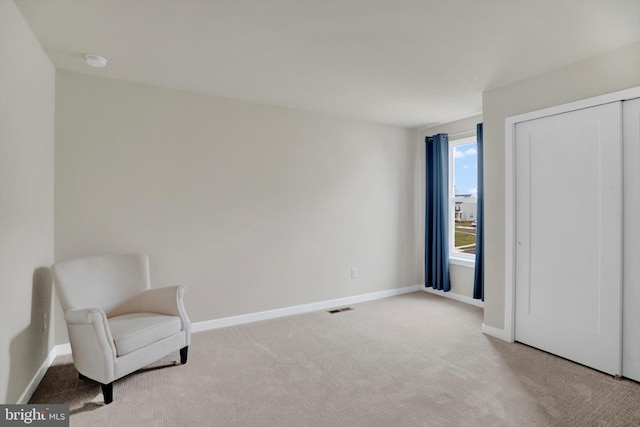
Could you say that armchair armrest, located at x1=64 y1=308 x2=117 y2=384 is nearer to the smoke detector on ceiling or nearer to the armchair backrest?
the armchair backrest

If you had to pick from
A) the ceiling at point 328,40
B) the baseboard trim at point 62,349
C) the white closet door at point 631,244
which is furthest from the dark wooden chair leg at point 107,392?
the white closet door at point 631,244

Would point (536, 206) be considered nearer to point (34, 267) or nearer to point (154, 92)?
point (154, 92)

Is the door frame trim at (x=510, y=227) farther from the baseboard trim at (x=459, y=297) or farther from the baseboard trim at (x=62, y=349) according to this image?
the baseboard trim at (x=62, y=349)

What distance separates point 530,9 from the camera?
6.77ft

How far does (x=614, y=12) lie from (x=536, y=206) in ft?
5.17

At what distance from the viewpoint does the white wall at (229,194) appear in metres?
3.10

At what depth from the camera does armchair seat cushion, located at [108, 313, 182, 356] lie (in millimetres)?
2340

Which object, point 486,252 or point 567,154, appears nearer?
point 567,154

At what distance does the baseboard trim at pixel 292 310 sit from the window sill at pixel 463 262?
2.45ft

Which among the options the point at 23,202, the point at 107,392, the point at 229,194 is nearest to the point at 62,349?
the point at 107,392

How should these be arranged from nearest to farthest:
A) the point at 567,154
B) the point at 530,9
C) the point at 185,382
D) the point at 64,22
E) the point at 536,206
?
the point at 530,9 < the point at 64,22 < the point at 185,382 < the point at 567,154 < the point at 536,206

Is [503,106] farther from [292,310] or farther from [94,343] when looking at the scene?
[94,343]

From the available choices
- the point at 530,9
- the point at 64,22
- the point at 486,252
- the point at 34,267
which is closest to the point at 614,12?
the point at 530,9

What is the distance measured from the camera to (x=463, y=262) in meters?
4.71
